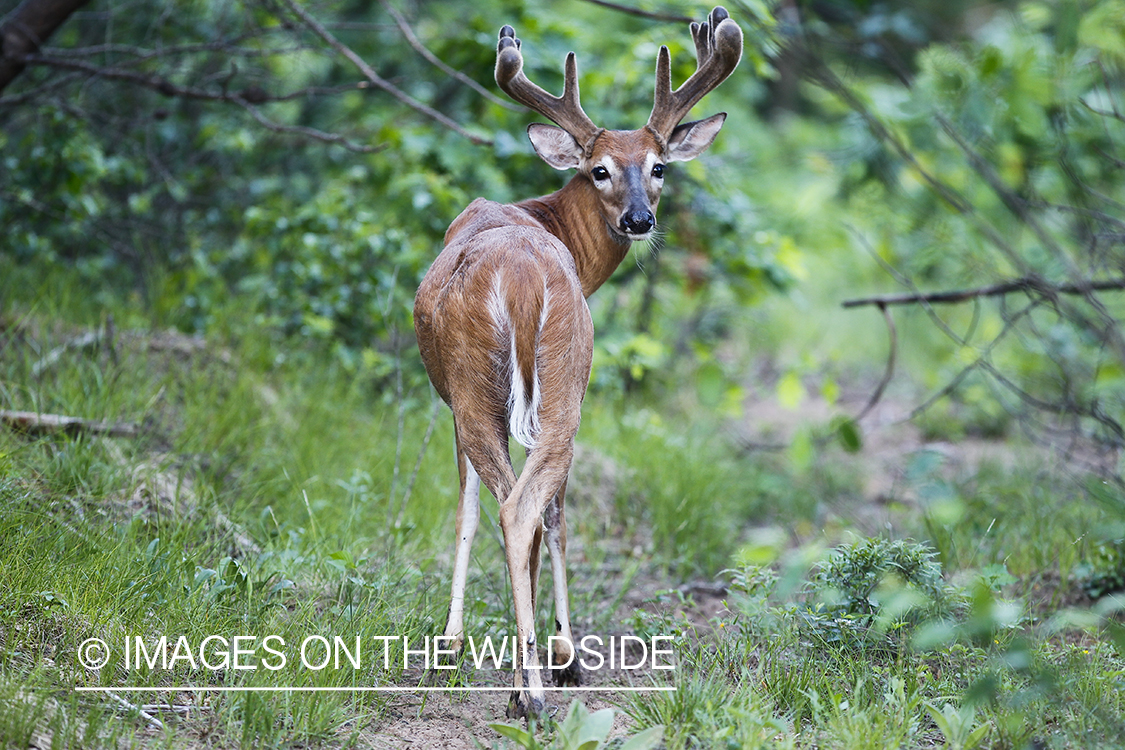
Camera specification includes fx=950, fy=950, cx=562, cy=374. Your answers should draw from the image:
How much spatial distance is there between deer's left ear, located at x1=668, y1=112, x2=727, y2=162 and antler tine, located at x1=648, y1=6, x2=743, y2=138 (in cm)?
9

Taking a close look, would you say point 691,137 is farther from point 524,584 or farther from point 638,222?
point 524,584

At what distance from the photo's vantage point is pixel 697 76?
4371mm

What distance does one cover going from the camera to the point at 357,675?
3.26 m

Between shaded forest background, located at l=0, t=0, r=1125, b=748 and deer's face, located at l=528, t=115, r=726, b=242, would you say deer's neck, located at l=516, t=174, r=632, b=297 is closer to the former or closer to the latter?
deer's face, located at l=528, t=115, r=726, b=242

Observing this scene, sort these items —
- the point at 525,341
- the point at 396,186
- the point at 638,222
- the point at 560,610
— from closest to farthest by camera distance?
the point at 525,341 → the point at 560,610 → the point at 638,222 → the point at 396,186

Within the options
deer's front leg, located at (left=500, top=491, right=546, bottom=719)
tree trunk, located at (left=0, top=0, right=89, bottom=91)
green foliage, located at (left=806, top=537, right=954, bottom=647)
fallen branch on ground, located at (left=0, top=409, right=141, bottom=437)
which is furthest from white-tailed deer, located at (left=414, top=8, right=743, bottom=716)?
tree trunk, located at (left=0, top=0, right=89, bottom=91)

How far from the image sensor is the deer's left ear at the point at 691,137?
458 cm

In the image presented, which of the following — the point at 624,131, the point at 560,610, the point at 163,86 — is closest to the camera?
the point at 560,610

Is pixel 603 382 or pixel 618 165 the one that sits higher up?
pixel 603 382

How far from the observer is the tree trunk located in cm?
527

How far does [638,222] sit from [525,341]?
38.9 inches

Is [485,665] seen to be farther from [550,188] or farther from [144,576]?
[550,188]

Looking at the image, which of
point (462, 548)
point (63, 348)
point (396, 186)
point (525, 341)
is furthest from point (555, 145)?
point (63, 348)

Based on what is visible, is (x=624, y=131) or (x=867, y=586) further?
(x=624, y=131)
